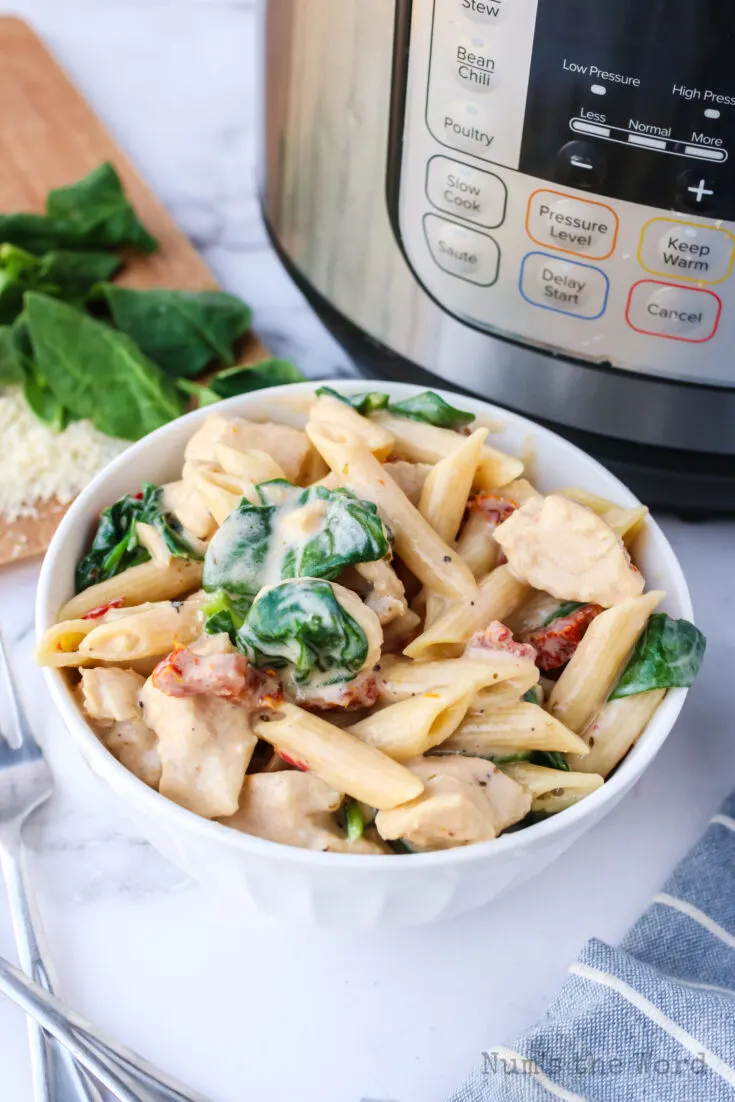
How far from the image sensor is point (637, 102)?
69cm

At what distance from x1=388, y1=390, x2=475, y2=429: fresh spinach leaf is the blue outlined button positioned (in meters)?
0.09

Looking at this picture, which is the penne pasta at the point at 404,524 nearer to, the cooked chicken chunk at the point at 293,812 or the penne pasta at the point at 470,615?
the penne pasta at the point at 470,615

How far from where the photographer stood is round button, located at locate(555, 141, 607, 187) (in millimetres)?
723

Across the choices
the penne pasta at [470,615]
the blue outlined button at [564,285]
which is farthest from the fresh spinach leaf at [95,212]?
the penne pasta at [470,615]

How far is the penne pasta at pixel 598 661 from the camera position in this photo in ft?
2.29

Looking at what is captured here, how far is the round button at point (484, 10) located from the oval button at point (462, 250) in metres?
0.14

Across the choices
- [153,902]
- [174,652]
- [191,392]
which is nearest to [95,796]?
[153,902]

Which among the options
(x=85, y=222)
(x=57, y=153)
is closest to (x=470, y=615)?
(x=85, y=222)

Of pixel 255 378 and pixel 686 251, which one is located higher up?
pixel 686 251

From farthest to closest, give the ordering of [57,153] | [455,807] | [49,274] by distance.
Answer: [57,153], [49,274], [455,807]

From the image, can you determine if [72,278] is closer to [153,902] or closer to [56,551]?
[56,551]

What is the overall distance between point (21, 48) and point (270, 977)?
1.07m

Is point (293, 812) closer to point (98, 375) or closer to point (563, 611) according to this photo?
point (563, 611)

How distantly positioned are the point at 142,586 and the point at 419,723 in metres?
0.20
